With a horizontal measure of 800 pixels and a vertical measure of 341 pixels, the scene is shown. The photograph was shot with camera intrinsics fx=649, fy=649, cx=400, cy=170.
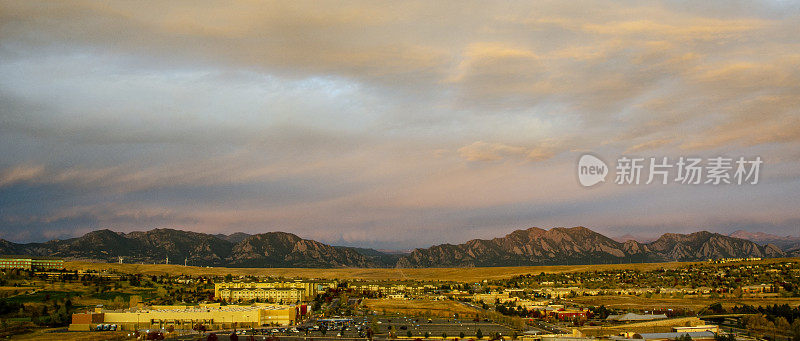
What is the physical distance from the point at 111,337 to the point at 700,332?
75.1m

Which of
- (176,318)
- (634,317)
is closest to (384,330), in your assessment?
(176,318)

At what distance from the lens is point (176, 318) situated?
9425 cm

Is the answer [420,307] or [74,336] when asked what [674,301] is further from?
[74,336]

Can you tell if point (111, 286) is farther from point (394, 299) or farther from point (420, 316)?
point (420, 316)

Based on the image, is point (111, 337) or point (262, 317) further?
point (262, 317)

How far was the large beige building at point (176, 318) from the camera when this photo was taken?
92500 millimetres

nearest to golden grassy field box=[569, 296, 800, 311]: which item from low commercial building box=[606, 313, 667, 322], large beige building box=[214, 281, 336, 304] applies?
low commercial building box=[606, 313, 667, 322]

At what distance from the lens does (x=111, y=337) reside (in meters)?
83.0

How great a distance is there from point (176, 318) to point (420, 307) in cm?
4944

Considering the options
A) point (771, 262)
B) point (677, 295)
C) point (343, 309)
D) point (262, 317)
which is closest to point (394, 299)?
point (343, 309)

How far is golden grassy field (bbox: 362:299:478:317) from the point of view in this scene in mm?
119312

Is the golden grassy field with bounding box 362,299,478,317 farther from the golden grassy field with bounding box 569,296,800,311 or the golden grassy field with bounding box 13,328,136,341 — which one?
the golden grassy field with bounding box 13,328,136,341

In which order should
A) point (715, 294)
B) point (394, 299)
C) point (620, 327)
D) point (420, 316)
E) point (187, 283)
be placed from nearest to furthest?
point (620, 327) → point (420, 316) → point (715, 294) → point (394, 299) → point (187, 283)

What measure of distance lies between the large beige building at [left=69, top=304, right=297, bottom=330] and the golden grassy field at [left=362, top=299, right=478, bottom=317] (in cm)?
3101
